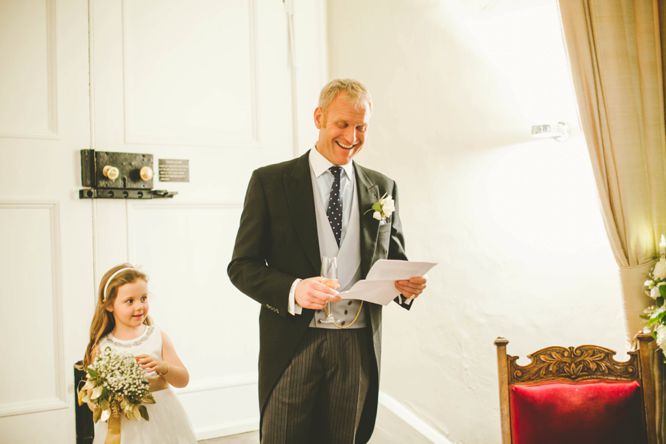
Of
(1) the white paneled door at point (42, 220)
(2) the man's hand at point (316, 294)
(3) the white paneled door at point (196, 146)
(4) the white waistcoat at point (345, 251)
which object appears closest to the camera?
(2) the man's hand at point (316, 294)

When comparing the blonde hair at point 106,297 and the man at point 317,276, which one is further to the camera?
the blonde hair at point 106,297

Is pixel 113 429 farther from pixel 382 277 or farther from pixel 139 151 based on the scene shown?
pixel 139 151

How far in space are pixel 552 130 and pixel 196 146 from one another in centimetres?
196

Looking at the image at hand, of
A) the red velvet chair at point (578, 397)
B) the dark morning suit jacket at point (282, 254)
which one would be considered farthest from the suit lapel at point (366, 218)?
the red velvet chair at point (578, 397)

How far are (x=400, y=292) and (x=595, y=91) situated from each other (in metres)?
0.97

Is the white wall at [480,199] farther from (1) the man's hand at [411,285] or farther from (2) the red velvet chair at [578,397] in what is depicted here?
(1) the man's hand at [411,285]

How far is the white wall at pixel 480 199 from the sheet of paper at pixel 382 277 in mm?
871

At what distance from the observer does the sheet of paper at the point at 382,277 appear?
60.1 inches

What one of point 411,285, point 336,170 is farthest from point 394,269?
point 336,170

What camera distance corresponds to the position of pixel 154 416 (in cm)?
212

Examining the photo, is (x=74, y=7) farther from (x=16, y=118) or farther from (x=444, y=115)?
(x=444, y=115)

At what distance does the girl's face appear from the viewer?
2141 mm

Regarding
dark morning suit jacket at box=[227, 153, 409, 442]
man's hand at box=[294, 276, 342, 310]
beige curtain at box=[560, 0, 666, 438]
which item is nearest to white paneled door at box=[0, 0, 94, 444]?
dark morning suit jacket at box=[227, 153, 409, 442]

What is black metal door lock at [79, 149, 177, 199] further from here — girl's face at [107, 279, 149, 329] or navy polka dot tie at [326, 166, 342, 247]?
navy polka dot tie at [326, 166, 342, 247]
